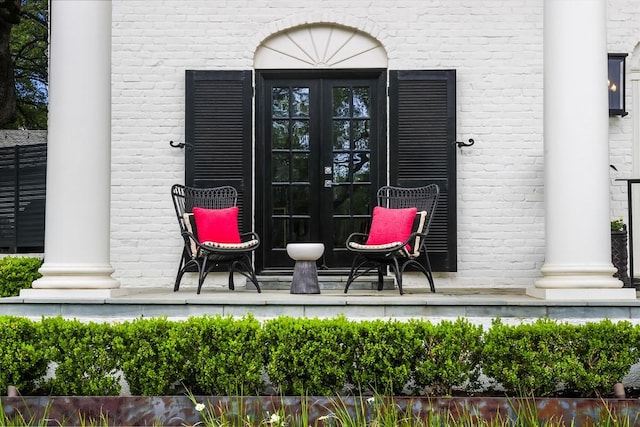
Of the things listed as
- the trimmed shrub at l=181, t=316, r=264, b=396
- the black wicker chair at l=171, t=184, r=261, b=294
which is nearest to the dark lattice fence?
the black wicker chair at l=171, t=184, r=261, b=294

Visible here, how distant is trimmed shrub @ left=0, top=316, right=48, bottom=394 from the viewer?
3725mm

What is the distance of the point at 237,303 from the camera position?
4.41m

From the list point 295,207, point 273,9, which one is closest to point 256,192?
point 295,207

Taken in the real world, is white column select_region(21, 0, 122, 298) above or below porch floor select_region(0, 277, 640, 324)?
above

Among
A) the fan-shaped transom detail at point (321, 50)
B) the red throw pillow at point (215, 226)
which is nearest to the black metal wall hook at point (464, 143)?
the fan-shaped transom detail at point (321, 50)

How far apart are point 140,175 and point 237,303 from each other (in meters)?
3.02

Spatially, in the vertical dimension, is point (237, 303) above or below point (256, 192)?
below

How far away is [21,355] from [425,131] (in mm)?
4298

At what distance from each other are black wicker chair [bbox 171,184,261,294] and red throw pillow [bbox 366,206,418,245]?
98 cm

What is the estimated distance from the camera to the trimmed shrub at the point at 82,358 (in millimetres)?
3719

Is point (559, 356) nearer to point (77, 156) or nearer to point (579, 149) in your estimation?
point (579, 149)

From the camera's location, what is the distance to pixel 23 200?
759 centimetres

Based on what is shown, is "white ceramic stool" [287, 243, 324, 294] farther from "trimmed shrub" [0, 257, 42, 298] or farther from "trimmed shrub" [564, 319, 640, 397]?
"trimmed shrub" [0, 257, 42, 298]

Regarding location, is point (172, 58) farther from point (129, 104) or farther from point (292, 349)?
point (292, 349)
